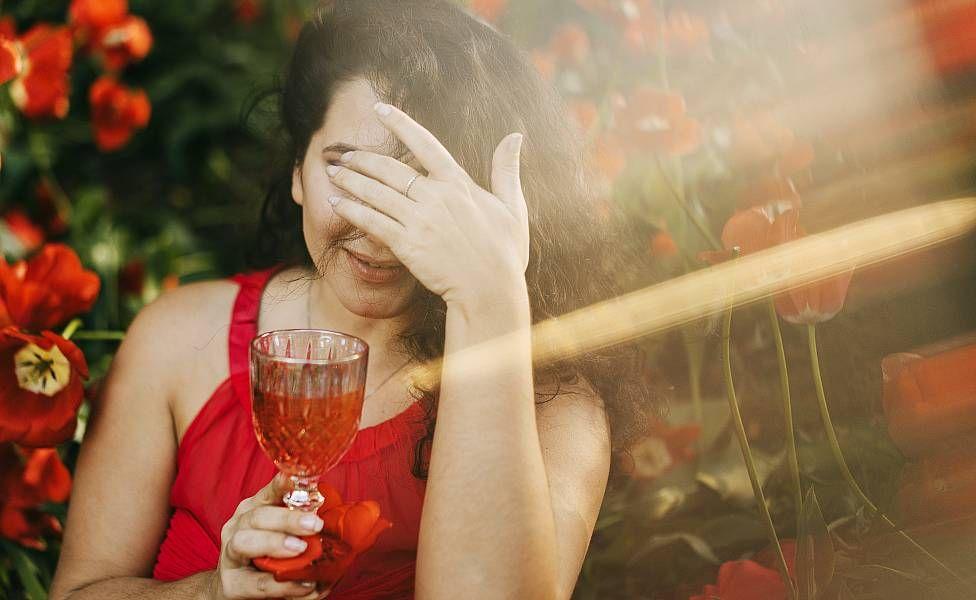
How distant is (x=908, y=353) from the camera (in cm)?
136

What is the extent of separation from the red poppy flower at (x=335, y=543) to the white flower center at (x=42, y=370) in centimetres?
67

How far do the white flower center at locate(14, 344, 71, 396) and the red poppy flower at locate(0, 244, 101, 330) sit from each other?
0.06 m

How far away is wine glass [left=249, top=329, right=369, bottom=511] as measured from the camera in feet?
3.51

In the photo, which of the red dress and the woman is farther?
the red dress

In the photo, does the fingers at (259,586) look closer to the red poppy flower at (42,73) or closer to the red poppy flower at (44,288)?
the red poppy flower at (44,288)

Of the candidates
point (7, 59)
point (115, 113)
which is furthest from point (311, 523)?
point (115, 113)

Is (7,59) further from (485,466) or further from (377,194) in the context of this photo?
(485,466)

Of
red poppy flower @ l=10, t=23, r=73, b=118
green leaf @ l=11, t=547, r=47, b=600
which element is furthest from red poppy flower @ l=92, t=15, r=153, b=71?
green leaf @ l=11, t=547, r=47, b=600

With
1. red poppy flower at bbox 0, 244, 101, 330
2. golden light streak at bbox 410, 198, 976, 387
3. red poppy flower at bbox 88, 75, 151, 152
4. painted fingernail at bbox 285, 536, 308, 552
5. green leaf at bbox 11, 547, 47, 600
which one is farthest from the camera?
red poppy flower at bbox 88, 75, 151, 152

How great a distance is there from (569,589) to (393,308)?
1.64 feet

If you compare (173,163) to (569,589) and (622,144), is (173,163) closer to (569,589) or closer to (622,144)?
(622,144)

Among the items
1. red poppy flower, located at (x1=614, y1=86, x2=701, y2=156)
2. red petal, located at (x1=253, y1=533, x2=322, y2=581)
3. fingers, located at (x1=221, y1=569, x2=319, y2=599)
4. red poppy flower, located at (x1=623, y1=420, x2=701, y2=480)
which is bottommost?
fingers, located at (x1=221, y1=569, x2=319, y2=599)

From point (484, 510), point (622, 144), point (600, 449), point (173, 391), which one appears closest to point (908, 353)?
point (600, 449)

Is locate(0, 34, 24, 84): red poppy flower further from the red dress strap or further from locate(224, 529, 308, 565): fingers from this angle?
locate(224, 529, 308, 565): fingers
